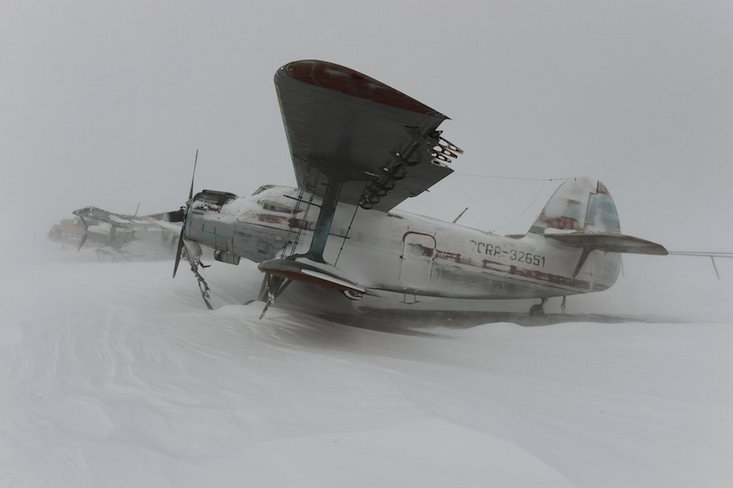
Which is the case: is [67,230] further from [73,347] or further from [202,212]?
[73,347]

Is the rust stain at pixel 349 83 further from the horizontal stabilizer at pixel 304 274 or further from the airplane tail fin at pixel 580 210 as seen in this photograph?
the airplane tail fin at pixel 580 210

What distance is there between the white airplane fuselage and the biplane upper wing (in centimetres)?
101

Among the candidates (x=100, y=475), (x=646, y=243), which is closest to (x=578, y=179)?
(x=646, y=243)

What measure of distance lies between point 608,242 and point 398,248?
4.62 metres

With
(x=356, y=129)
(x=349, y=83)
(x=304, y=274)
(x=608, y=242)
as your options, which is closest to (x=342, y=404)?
(x=304, y=274)

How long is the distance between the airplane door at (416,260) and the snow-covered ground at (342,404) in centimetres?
300

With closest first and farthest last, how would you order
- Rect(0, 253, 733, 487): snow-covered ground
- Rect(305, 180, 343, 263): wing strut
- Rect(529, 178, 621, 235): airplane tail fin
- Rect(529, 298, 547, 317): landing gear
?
Rect(0, 253, 733, 487): snow-covered ground < Rect(305, 180, 343, 263): wing strut < Rect(529, 298, 547, 317): landing gear < Rect(529, 178, 621, 235): airplane tail fin

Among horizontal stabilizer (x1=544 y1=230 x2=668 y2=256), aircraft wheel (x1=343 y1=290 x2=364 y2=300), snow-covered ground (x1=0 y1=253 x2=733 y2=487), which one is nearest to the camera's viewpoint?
snow-covered ground (x1=0 y1=253 x2=733 y2=487)

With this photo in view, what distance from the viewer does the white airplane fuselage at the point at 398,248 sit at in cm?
800

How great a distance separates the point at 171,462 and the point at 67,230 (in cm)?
2617

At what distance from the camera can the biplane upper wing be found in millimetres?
3963

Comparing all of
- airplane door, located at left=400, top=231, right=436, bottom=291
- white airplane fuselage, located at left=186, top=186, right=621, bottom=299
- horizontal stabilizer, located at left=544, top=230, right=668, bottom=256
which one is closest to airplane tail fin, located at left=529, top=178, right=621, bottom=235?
horizontal stabilizer, located at left=544, top=230, right=668, bottom=256

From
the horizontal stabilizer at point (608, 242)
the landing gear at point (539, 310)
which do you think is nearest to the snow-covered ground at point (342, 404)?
the horizontal stabilizer at point (608, 242)

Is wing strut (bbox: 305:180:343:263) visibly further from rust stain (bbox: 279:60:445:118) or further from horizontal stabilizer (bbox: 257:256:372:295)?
rust stain (bbox: 279:60:445:118)
